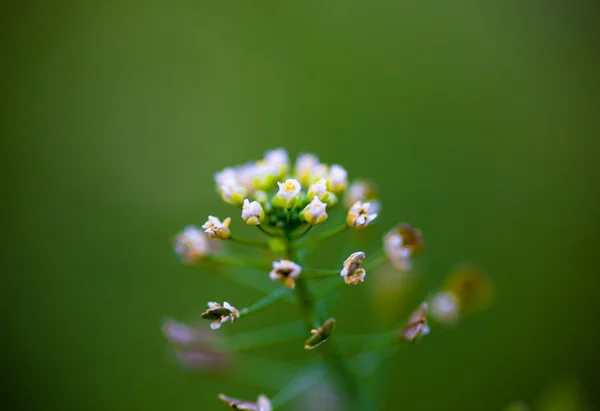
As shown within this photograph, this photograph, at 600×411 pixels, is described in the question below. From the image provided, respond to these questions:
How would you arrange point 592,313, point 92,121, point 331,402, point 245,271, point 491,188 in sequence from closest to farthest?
point 331,402 < point 245,271 < point 592,313 < point 491,188 < point 92,121

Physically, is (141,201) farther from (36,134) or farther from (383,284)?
(383,284)

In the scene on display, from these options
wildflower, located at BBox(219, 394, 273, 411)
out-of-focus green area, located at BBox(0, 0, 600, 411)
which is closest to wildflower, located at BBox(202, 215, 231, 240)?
wildflower, located at BBox(219, 394, 273, 411)

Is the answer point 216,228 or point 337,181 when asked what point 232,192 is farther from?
point 337,181

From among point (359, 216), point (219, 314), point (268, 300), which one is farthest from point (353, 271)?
point (219, 314)

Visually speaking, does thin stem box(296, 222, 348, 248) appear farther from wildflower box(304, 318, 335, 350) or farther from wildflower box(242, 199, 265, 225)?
wildflower box(304, 318, 335, 350)

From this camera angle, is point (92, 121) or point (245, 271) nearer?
point (245, 271)

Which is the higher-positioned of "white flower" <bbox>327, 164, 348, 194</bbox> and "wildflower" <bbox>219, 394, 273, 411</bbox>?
"white flower" <bbox>327, 164, 348, 194</bbox>

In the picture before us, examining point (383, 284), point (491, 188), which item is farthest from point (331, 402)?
point (491, 188)
